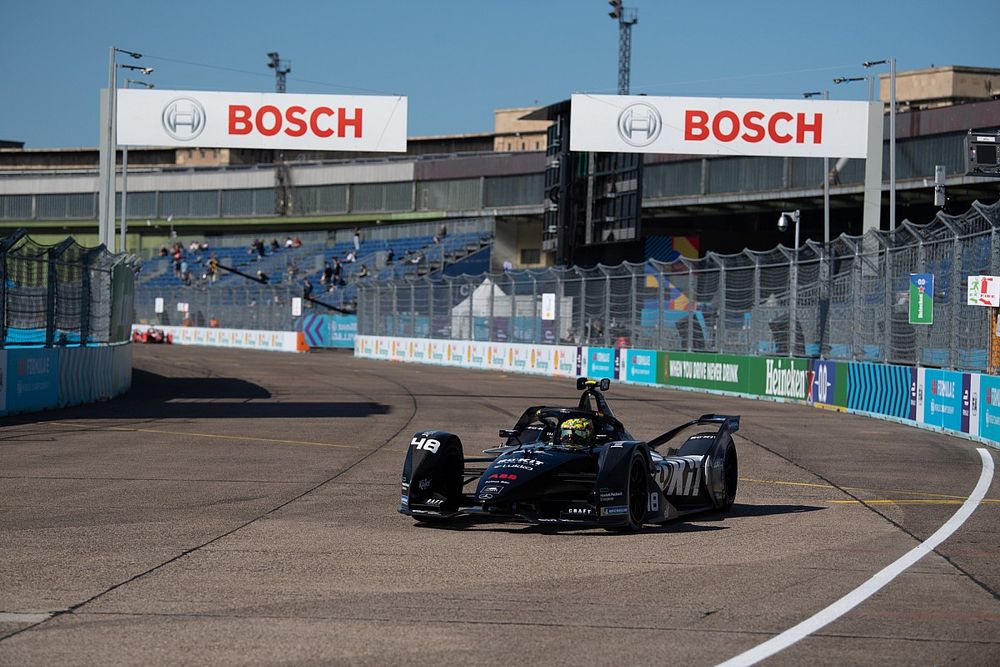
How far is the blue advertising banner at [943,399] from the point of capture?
20.3m

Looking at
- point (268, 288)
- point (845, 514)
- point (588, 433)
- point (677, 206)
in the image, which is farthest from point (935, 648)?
point (268, 288)

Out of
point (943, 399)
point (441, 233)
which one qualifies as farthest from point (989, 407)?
point (441, 233)

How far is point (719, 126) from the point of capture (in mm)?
32844

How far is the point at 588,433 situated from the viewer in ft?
34.7

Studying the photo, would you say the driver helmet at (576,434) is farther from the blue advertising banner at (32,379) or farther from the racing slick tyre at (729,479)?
the blue advertising banner at (32,379)

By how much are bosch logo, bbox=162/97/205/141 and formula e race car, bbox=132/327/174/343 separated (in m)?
36.4

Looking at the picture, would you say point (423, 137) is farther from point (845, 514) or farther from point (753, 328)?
point (845, 514)

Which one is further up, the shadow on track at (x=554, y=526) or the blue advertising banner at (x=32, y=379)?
the blue advertising banner at (x=32, y=379)

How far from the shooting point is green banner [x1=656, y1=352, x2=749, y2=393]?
31544 mm

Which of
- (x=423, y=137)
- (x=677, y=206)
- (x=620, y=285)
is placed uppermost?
(x=423, y=137)

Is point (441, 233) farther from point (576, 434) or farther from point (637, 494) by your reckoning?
point (637, 494)

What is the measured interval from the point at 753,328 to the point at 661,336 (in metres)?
5.58

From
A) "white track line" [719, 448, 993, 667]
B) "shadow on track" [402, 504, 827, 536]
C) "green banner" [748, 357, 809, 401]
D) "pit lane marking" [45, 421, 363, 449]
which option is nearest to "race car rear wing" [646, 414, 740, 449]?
"shadow on track" [402, 504, 827, 536]

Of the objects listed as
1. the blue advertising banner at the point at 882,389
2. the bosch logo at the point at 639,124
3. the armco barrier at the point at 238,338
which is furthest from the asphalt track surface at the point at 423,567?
the armco barrier at the point at 238,338
